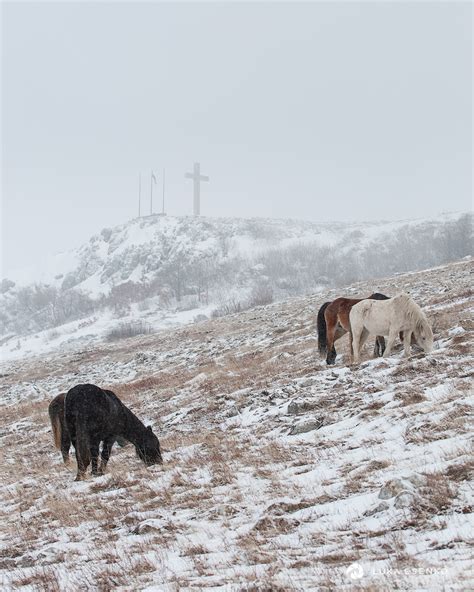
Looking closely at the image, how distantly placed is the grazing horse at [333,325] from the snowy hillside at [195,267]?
61.3m

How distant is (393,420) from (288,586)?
4453 millimetres

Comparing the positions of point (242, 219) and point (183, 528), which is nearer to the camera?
point (183, 528)

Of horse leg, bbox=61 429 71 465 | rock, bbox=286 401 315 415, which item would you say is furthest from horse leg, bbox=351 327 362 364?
horse leg, bbox=61 429 71 465

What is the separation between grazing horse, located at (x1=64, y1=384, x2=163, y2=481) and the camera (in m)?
9.20

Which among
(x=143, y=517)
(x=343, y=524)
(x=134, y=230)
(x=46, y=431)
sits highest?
(x=134, y=230)

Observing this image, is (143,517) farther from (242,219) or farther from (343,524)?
(242,219)

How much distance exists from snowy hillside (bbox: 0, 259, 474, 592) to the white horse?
0.50 metres


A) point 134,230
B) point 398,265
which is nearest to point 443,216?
point 398,265

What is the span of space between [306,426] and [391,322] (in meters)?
4.82

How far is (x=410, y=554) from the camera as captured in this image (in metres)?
3.95

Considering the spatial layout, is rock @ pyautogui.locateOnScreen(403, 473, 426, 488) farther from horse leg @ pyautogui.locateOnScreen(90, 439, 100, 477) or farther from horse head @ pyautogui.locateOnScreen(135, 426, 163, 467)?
horse leg @ pyautogui.locateOnScreen(90, 439, 100, 477)

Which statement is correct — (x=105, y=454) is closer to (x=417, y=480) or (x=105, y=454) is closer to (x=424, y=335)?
(x=417, y=480)

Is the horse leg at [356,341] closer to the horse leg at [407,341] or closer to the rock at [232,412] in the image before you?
the horse leg at [407,341]

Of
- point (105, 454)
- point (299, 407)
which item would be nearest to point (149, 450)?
point (105, 454)
